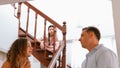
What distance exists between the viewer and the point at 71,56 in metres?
6.48

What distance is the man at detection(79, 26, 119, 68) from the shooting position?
1.67m

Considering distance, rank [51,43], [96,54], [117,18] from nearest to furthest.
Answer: [117,18]
[96,54]
[51,43]

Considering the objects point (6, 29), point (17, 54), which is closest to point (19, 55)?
point (17, 54)

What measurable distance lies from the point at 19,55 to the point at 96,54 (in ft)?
2.35

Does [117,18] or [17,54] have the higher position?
[117,18]

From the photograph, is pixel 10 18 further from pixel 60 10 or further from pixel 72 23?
pixel 72 23

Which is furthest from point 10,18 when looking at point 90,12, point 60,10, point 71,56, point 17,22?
point 71,56

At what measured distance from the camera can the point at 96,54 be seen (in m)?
1.81

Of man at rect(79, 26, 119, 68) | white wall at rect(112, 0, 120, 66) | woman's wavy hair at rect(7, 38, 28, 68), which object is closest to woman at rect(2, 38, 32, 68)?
woman's wavy hair at rect(7, 38, 28, 68)

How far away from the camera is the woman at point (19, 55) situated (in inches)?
71.5

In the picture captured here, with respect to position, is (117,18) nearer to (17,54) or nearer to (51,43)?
(17,54)

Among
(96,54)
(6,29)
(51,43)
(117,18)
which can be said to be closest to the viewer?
(117,18)

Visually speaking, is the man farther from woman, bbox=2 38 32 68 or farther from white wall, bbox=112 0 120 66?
woman, bbox=2 38 32 68

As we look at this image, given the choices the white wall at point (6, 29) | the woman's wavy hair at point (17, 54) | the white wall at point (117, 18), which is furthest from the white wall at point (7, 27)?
the white wall at point (117, 18)
